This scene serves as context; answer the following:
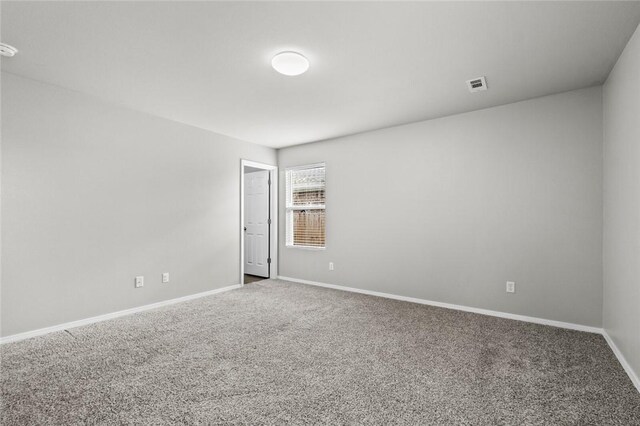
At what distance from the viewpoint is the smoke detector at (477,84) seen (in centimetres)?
283

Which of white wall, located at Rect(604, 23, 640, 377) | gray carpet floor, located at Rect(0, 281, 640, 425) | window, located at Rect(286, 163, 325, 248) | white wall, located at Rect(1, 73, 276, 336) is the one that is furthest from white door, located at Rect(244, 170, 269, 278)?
white wall, located at Rect(604, 23, 640, 377)

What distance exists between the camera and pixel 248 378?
82.4 inches

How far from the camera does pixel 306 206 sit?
527 cm

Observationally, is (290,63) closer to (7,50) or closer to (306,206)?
(7,50)

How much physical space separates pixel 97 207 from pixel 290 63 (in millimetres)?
2611

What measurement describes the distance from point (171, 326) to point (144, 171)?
189 cm

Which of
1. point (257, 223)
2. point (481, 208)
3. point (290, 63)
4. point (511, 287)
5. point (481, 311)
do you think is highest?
point (290, 63)

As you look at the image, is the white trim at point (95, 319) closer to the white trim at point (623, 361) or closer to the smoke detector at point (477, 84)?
the smoke detector at point (477, 84)

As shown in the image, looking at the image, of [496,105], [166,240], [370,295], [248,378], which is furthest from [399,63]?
[166,240]

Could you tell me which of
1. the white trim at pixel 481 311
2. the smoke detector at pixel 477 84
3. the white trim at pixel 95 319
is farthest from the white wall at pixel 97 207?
→ the smoke detector at pixel 477 84

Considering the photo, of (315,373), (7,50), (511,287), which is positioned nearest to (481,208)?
(511,287)

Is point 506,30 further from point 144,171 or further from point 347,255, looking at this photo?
point 144,171

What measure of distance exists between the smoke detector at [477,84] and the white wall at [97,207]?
345 cm

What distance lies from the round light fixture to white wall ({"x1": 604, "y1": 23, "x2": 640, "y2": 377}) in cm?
232
